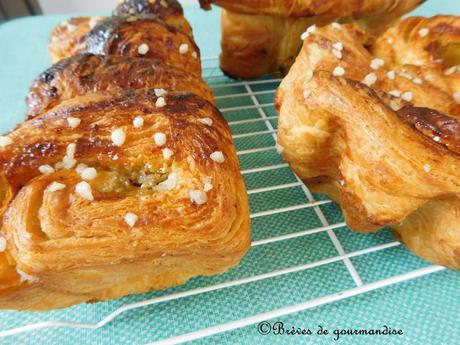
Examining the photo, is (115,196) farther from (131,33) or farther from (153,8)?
(153,8)

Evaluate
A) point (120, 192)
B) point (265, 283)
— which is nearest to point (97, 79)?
point (120, 192)

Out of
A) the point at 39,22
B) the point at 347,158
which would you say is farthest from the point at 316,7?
the point at 39,22

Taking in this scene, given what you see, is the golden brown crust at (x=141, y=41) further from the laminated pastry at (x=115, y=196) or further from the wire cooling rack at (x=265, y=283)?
the wire cooling rack at (x=265, y=283)

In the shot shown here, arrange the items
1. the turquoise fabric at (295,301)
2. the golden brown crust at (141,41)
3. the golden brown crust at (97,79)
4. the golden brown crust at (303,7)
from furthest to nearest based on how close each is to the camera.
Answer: the golden brown crust at (303,7) < the golden brown crust at (141,41) < the golden brown crust at (97,79) < the turquoise fabric at (295,301)

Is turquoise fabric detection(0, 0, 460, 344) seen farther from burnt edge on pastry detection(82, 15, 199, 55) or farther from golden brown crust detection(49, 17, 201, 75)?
burnt edge on pastry detection(82, 15, 199, 55)

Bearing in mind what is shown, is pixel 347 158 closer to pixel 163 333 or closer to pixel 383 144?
pixel 383 144

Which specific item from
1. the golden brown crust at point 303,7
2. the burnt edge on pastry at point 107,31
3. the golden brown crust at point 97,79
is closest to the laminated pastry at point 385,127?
the golden brown crust at point 303,7

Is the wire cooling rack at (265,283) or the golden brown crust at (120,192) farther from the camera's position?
the wire cooling rack at (265,283)
